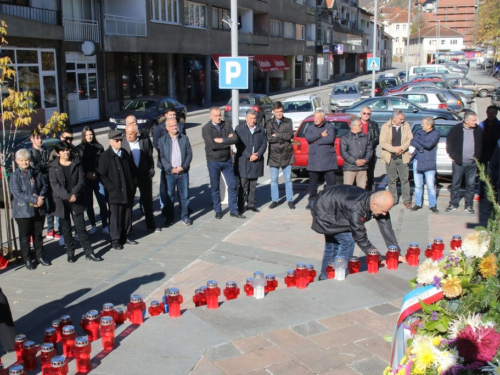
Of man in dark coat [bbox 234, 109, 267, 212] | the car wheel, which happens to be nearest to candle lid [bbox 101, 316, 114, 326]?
man in dark coat [bbox 234, 109, 267, 212]

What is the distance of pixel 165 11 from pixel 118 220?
2706cm

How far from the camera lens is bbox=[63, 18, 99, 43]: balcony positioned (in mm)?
25859

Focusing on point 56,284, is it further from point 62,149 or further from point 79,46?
point 79,46

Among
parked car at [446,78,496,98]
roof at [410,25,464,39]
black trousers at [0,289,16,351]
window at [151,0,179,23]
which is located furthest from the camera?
roof at [410,25,464,39]

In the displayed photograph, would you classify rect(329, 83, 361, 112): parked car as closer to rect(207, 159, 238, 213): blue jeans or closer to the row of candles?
rect(207, 159, 238, 213): blue jeans

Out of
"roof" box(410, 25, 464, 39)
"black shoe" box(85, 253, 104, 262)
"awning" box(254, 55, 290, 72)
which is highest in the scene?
"roof" box(410, 25, 464, 39)

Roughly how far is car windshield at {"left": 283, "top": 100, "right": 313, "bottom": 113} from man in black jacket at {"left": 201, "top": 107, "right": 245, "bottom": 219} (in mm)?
11735

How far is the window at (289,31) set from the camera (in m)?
55.0

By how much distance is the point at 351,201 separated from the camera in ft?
20.1

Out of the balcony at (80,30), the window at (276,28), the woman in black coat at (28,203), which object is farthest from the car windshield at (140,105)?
the window at (276,28)

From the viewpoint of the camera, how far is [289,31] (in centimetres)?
5594

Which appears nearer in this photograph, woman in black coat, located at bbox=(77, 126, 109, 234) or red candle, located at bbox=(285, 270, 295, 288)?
red candle, located at bbox=(285, 270, 295, 288)

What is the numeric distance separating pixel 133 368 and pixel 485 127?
357 inches

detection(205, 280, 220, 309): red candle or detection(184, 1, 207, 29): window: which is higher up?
detection(184, 1, 207, 29): window
